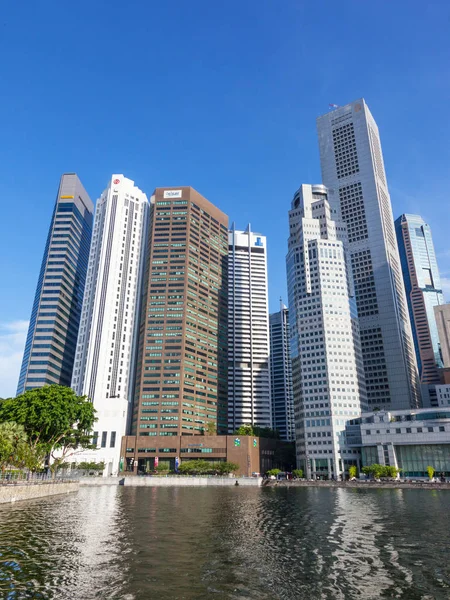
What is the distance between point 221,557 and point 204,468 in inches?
6303

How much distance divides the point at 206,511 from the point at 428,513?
112 feet

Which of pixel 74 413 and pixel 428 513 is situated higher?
pixel 74 413

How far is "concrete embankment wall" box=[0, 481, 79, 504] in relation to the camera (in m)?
74.7

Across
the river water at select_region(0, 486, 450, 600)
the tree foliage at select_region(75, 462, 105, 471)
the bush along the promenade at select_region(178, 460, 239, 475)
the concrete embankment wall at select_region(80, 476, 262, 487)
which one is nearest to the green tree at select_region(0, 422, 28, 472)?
the river water at select_region(0, 486, 450, 600)

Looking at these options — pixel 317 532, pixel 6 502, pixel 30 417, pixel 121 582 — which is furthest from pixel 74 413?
pixel 121 582

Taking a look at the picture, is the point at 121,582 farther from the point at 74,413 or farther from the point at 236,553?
the point at 74,413

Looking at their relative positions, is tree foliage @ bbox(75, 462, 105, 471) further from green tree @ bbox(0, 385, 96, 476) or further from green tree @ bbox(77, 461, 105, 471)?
green tree @ bbox(0, 385, 96, 476)

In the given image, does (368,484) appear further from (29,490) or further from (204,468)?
(29,490)

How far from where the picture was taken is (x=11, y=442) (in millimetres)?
84875

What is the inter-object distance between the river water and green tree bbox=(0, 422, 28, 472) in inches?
1008

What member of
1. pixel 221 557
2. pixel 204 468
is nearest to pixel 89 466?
pixel 204 468

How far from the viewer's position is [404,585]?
2792 cm

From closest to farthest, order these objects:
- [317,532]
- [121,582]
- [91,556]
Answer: [121,582] < [91,556] < [317,532]

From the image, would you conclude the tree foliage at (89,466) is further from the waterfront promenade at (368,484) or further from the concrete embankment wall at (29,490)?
the concrete embankment wall at (29,490)
